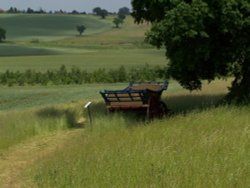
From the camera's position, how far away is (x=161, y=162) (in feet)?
24.2

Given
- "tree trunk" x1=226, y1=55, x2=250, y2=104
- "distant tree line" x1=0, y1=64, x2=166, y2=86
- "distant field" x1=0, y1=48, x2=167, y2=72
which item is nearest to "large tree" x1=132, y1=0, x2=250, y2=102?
"tree trunk" x1=226, y1=55, x2=250, y2=104

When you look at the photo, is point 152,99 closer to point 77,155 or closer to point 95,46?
point 77,155

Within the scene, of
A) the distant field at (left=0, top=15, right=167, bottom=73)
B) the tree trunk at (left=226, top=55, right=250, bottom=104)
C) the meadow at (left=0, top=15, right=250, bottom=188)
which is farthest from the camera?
the distant field at (left=0, top=15, right=167, bottom=73)

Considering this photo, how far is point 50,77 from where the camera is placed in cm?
4638

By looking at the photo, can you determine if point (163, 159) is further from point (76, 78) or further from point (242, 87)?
point (76, 78)

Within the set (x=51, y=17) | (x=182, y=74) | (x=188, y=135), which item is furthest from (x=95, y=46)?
(x=188, y=135)

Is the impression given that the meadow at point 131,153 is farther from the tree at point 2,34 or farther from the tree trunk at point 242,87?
the tree at point 2,34

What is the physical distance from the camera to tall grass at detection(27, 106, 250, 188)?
6.55 m

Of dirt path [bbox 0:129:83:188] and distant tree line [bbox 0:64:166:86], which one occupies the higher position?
dirt path [bbox 0:129:83:188]

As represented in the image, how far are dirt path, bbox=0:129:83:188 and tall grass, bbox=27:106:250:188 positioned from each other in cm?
51

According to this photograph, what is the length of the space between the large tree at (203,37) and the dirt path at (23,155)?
3.82 metres

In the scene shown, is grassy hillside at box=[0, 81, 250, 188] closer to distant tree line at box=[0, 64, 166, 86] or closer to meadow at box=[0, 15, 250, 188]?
meadow at box=[0, 15, 250, 188]

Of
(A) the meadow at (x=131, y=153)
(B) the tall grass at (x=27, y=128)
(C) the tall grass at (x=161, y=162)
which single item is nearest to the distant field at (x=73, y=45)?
(B) the tall grass at (x=27, y=128)

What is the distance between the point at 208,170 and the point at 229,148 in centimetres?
134
